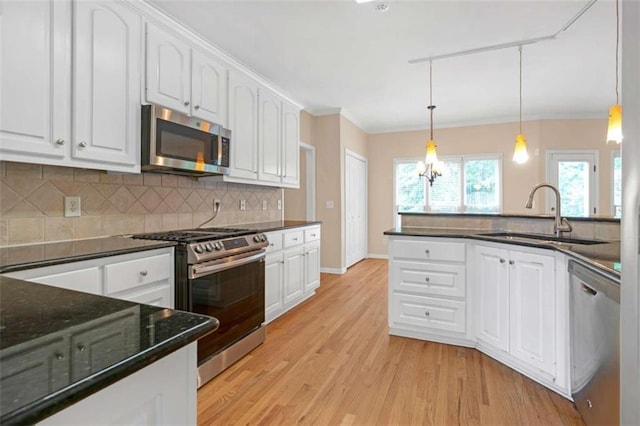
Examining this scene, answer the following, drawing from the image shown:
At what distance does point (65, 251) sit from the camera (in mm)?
1661

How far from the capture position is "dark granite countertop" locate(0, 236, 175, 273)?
4.62 feet

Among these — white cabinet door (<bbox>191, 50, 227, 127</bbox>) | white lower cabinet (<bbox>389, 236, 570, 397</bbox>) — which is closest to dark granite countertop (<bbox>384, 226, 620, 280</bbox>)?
white lower cabinet (<bbox>389, 236, 570, 397</bbox>)

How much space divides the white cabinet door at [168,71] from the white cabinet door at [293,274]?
5.59 ft

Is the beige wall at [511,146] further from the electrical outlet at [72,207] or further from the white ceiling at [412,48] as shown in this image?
the electrical outlet at [72,207]

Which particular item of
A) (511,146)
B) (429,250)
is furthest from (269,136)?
(511,146)

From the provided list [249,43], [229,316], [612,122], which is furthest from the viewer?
[249,43]

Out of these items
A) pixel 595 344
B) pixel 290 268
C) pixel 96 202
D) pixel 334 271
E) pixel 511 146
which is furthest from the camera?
pixel 511 146

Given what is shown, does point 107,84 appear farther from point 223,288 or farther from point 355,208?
point 355,208

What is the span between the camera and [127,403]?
56 cm

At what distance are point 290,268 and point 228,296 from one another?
3.94ft

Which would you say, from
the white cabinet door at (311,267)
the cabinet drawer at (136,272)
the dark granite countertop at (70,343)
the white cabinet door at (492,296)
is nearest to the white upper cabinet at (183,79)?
the cabinet drawer at (136,272)

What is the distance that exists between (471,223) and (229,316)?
7.79ft

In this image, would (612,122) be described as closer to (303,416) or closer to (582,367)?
(582,367)

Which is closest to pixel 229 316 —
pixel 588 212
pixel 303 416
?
pixel 303 416
